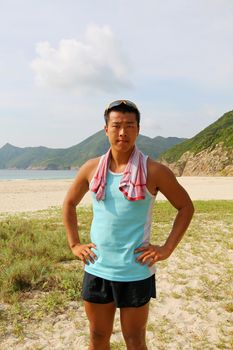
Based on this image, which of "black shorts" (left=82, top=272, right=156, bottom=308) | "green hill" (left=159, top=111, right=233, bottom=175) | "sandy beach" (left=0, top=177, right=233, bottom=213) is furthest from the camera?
"green hill" (left=159, top=111, right=233, bottom=175)

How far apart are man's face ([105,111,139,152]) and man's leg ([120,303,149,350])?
122 centimetres

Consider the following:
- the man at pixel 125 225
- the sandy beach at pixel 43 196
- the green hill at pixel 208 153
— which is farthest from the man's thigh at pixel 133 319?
the green hill at pixel 208 153

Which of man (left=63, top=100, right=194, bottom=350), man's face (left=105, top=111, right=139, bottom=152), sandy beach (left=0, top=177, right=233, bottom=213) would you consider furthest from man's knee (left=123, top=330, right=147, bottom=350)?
sandy beach (left=0, top=177, right=233, bottom=213)

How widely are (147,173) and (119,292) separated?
910 millimetres

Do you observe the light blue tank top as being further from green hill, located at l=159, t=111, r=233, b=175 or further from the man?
green hill, located at l=159, t=111, r=233, b=175

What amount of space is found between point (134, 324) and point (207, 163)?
264ft

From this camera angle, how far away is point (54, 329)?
4344mm

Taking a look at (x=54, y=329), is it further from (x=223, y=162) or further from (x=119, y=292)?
(x=223, y=162)

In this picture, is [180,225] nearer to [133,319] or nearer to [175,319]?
[133,319]

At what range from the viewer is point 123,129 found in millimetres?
2678

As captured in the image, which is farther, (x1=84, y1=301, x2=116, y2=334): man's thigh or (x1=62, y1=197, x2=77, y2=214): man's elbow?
(x1=62, y1=197, x2=77, y2=214): man's elbow

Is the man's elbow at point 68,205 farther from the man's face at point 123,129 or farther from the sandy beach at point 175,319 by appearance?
the sandy beach at point 175,319

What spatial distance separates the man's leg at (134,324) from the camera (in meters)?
2.70

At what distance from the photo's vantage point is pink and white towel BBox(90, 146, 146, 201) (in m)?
2.55
